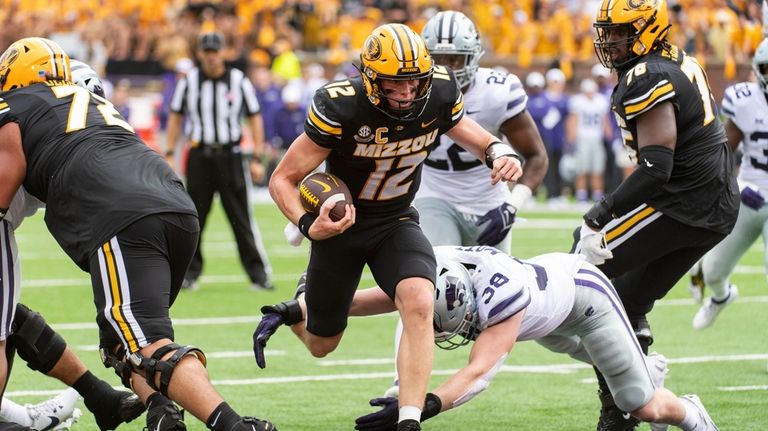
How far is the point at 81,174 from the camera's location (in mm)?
4789

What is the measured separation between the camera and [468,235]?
22.4 feet

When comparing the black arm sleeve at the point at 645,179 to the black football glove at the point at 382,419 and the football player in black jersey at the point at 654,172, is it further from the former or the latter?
the black football glove at the point at 382,419

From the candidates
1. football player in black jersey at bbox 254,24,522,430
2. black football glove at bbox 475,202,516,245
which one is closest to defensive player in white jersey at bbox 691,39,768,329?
black football glove at bbox 475,202,516,245

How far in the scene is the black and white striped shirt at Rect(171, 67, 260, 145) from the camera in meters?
10.6

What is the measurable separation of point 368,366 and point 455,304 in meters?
2.49

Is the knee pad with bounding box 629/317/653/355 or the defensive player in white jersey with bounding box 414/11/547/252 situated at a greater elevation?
the defensive player in white jersey with bounding box 414/11/547/252

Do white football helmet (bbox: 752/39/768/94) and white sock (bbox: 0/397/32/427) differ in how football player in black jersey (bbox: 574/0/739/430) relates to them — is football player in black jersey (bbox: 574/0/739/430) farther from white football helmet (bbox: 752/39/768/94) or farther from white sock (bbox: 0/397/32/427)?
white sock (bbox: 0/397/32/427)

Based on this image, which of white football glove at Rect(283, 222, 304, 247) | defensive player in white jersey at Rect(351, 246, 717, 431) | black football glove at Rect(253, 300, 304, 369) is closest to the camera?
defensive player in white jersey at Rect(351, 246, 717, 431)

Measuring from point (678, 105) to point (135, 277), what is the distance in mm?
2432

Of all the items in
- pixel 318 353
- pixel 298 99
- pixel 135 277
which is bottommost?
pixel 298 99

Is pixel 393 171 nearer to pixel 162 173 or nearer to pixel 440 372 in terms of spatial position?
pixel 162 173

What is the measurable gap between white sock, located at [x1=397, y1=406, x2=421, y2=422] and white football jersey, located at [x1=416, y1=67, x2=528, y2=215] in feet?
7.54

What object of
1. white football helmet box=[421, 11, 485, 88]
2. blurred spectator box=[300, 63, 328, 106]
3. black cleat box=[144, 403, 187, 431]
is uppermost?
white football helmet box=[421, 11, 485, 88]

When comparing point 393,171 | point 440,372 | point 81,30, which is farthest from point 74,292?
point 81,30
